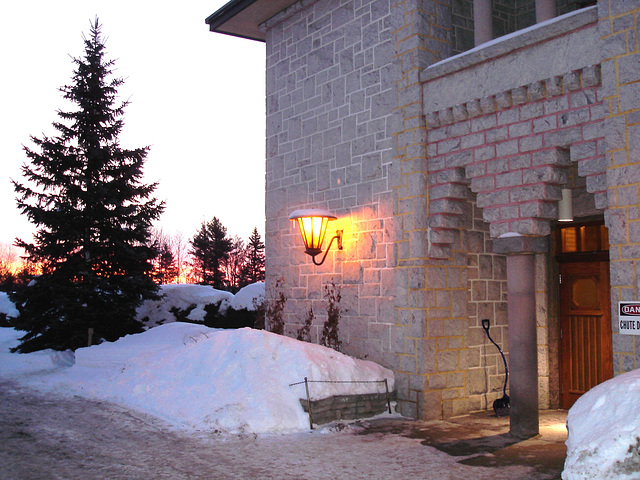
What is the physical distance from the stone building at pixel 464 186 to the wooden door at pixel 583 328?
2cm

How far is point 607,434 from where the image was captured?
3979 mm

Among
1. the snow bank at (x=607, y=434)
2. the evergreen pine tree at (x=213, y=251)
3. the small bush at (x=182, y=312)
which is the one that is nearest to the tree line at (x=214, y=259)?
the evergreen pine tree at (x=213, y=251)

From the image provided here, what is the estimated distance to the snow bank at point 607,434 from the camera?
3777mm

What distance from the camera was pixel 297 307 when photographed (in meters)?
9.73

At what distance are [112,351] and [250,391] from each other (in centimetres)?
428

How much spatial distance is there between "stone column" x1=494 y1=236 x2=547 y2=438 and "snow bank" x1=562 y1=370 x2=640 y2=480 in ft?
6.59

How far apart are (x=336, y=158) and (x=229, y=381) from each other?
3.66m

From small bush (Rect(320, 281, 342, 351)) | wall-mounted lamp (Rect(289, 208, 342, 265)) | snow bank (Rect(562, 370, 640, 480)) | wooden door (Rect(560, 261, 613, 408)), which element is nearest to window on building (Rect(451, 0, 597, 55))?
wall-mounted lamp (Rect(289, 208, 342, 265))

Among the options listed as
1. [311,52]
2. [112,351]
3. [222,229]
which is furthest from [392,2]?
[222,229]

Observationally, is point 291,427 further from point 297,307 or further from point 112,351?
point 112,351

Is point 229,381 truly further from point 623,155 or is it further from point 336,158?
point 623,155

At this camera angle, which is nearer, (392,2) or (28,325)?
(392,2)

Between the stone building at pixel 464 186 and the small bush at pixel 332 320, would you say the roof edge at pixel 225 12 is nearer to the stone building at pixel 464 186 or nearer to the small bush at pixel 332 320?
the stone building at pixel 464 186

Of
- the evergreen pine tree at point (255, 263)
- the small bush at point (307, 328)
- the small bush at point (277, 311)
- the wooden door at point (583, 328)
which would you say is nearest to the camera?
the wooden door at point (583, 328)
